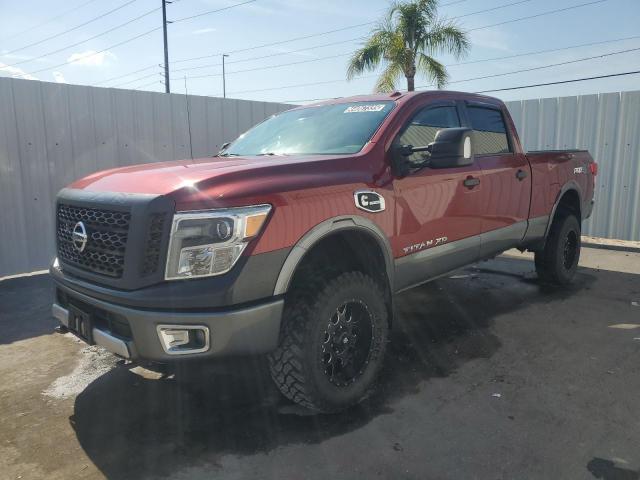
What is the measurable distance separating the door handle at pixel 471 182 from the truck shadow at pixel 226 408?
4.19 feet

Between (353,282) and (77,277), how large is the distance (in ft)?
5.23

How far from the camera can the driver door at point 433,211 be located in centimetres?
340

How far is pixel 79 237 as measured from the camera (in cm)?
281

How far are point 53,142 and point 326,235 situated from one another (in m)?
5.42

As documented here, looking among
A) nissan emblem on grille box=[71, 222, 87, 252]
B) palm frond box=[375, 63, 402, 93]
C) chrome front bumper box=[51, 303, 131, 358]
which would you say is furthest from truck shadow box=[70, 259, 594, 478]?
palm frond box=[375, 63, 402, 93]

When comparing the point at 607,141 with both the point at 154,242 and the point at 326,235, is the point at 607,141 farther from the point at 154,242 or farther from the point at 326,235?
the point at 154,242

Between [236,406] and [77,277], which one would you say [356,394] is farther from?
[77,277]

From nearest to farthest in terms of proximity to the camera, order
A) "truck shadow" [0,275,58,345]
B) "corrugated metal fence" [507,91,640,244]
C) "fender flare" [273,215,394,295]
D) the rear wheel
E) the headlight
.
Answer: the headlight, "fender flare" [273,215,394,295], "truck shadow" [0,275,58,345], the rear wheel, "corrugated metal fence" [507,91,640,244]

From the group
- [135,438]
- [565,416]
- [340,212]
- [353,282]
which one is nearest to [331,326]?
[353,282]

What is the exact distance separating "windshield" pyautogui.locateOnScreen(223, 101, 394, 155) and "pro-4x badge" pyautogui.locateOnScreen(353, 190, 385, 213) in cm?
35

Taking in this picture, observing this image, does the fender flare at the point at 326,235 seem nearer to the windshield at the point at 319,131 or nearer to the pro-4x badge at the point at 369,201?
the pro-4x badge at the point at 369,201

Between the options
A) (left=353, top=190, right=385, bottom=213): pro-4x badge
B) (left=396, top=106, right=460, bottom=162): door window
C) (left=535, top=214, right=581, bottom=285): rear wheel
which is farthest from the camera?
(left=535, top=214, right=581, bottom=285): rear wheel

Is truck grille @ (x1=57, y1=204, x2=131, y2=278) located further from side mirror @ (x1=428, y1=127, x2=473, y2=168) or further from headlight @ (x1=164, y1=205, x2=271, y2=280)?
side mirror @ (x1=428, y1=127, x2=473, y2=168)

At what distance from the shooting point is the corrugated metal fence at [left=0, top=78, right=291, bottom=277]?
6383 millimetres
